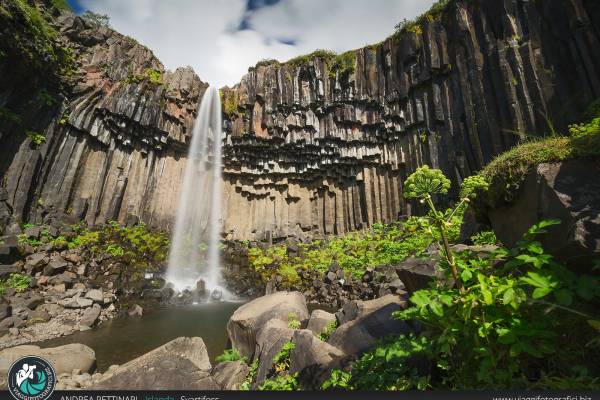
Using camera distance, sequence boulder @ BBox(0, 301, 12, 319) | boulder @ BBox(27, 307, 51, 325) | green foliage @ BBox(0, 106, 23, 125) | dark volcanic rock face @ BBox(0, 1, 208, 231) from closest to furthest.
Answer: boulder @ BBox(0, 301, 12, 319) → boulder @ BBox(27, 307, 51, 325) → green foliage @ BBox(0, 106, 23, 125) → dark volcanic rock face @ BBox(0, 1, 208, 231)

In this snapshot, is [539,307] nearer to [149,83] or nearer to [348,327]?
[348,327]

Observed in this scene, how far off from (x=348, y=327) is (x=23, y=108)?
24759 mm

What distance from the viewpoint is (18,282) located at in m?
13.5

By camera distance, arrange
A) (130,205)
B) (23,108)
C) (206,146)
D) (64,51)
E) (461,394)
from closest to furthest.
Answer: (461,394) < (23,108) < (64,51) < (130,205) < (206,146)

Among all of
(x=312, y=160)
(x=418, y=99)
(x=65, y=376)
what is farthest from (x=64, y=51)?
(x=418, y=99)

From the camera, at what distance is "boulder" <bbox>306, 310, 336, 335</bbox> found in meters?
6.46

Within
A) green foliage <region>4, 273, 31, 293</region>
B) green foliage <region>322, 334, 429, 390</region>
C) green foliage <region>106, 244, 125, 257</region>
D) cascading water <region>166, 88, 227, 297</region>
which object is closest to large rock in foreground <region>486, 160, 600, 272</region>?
green foliage <region>322, 334, 429, 390</region>

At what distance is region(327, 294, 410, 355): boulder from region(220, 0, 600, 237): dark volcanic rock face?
47.4 feet

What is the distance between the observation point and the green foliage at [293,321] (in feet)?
22.7

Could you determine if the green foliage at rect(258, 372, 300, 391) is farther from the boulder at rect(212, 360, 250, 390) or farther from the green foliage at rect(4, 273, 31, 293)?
the green foliage at rect(4, 273, 31, 293)

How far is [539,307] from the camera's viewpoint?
2408 mm

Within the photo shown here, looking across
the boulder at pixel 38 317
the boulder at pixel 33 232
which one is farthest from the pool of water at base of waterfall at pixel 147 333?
the boulder at pixel 33 232

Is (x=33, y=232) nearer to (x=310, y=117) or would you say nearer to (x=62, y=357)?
(x=62, y=357)

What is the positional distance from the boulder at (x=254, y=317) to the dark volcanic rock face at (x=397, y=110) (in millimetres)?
14946
